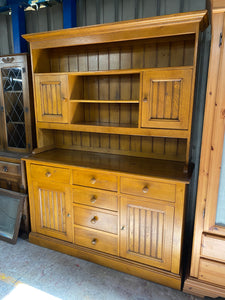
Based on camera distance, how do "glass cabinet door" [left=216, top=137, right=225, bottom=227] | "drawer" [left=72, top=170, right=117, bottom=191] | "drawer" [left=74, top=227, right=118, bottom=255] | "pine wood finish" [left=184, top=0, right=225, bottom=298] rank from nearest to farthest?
1. "pine wood finish" [left=184, top=0, right=225, bottom=298]
2. "glass cabinet door" [left=216, top=137, right=225, bottom=227]
3. "drawer" [left=72, top=170, right=117, bottom=191]
4. "drawer" [left=74, top=227, right=118, bottom=255]

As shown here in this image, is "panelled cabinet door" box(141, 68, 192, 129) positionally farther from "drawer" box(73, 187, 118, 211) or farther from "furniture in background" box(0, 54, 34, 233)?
"furniture in background" box(0, 54, 34, 233)

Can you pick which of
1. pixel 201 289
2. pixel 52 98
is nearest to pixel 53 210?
pixel 52 98

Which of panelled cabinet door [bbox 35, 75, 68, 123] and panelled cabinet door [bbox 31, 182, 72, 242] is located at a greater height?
panelled cabinet door [bbox 35, 75, 68, 123]

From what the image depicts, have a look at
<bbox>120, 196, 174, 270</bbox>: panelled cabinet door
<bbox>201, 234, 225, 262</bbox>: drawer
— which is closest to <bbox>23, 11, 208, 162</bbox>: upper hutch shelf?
<bbox>120, 196, 174, 270</bbox>: panelled cabinet door

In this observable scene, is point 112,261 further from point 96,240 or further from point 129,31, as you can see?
point 129,31

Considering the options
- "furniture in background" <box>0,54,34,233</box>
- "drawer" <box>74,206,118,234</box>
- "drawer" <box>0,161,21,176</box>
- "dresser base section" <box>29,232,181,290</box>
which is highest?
"furniture in background" <box>0,54,34,233</box>

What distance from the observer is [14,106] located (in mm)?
2492

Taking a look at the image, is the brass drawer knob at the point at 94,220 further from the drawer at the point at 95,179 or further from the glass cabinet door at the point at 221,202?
the glass cabinet door at the point at 221,202

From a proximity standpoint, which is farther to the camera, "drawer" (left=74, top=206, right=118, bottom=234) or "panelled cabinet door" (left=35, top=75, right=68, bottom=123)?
"panelled cabinet door" (left=35, top=75, right=68, bottom=123)

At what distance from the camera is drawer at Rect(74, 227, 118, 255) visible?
1.96m

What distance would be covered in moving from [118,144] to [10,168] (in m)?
1.20

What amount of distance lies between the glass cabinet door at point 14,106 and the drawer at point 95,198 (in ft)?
3.16

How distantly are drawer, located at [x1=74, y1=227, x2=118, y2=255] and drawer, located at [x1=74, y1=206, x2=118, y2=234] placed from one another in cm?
6

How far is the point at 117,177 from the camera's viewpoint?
1.82 m
